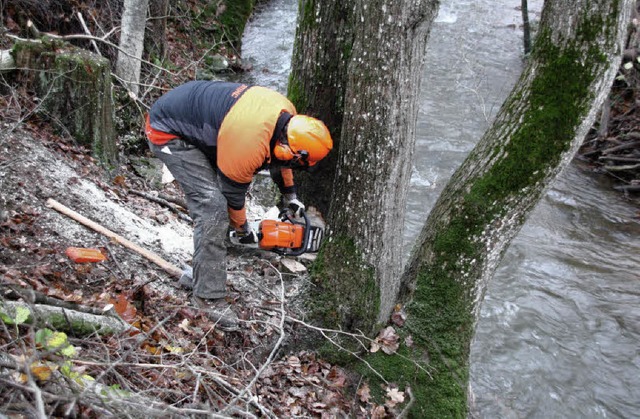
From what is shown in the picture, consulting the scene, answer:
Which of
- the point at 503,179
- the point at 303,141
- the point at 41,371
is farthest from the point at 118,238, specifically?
the point at 503,179

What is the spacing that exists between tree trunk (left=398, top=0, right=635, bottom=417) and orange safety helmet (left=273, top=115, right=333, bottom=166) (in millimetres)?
982

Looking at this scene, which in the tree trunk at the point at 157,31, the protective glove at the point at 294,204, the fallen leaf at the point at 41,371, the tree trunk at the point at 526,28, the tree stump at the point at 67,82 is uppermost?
the tree trunk at the point at 526,28

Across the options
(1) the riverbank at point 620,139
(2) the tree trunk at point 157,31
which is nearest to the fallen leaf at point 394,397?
(2) the tree trunk at point 157,31

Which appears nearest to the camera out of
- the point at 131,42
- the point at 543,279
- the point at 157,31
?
the point at 131,42

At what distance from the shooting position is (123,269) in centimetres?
425

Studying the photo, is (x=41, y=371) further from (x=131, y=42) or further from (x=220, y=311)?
(x=131, y=42)

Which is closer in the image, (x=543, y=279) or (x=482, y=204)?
(x=482, y=204)

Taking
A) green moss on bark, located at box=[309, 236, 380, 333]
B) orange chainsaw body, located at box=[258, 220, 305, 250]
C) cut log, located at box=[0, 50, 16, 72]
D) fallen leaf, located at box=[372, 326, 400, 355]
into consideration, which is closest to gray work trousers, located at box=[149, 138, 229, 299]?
orange chainsaw body, located at box=[258, 220, 305, 250]

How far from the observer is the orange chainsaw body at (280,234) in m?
4.31

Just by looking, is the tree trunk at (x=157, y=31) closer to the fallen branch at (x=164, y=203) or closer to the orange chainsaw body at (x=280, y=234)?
the fallen branch at (x=164, y=203)

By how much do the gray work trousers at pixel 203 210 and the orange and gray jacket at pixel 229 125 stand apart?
79mm

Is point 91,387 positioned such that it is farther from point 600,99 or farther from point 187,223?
point 187,223

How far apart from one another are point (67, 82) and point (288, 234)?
3.02 m

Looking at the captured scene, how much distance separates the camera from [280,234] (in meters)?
4.32
